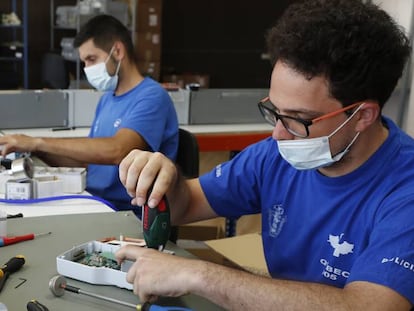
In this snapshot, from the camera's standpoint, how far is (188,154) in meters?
2.29

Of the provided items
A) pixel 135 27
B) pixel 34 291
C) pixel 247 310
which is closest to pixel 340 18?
pixel 247 310

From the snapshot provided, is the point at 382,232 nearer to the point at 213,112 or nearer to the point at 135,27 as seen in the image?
the point at 213,112

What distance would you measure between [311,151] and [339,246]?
0.22m

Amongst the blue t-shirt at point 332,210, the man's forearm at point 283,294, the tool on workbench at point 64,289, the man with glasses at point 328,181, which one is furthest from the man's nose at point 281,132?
the tool on workbench at point 64,289

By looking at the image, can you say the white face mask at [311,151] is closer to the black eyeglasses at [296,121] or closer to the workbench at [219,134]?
the black eyeglasses at [296,121]

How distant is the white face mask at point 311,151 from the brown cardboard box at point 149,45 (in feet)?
17.0

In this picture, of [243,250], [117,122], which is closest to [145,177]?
[117,122]

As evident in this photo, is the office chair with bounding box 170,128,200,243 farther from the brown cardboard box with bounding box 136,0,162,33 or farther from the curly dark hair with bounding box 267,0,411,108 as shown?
Answer: the brown cardboard box with bounding box 136,0,162,33

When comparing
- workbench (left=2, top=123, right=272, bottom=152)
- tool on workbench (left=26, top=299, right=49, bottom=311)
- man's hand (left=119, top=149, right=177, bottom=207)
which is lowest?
workbench (left=2, top=123, right=272, bottom=152)

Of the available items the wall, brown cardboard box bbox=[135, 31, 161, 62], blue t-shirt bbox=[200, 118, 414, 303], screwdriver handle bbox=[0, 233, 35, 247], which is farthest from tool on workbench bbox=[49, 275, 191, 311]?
brown cardboard box bbox=[135, 31, 161, 62]

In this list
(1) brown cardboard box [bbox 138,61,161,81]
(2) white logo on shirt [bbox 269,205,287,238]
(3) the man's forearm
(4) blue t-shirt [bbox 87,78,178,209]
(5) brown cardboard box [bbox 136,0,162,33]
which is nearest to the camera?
(3) the man's forearm

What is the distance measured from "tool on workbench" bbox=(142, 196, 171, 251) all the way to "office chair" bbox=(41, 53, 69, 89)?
4.61m

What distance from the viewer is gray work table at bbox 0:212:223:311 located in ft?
3.63

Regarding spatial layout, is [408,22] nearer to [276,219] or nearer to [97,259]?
[276,219]
